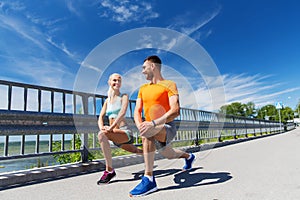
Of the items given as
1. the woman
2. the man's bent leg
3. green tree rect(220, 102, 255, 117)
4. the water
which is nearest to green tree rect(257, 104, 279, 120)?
green tree rect(220, 102, 255, 117)

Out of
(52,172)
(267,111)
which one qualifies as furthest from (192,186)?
(267,111)

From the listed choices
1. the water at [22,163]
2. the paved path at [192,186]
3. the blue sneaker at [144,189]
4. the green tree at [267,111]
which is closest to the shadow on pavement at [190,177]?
the paved path at [192,186]

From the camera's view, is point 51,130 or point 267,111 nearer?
point 51,130

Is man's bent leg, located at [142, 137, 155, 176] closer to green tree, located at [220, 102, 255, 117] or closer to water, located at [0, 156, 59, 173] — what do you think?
water, located at [0, 156, 59, 173]

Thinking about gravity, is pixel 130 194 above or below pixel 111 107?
below

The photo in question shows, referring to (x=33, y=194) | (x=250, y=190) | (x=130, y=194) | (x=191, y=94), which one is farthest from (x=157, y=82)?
(x=191, y=94)

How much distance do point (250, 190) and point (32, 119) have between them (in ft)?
9.99

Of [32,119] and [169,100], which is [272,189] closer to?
[169,100]

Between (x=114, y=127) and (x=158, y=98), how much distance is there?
86 cm

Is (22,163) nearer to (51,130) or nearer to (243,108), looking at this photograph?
(51,130)

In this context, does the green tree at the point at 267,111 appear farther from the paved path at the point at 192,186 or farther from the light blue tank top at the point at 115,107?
the light blue tank top at the point at 115,107

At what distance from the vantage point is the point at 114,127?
11.0 feet

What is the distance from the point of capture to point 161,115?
2879mm

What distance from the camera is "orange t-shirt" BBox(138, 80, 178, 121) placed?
113 inches
